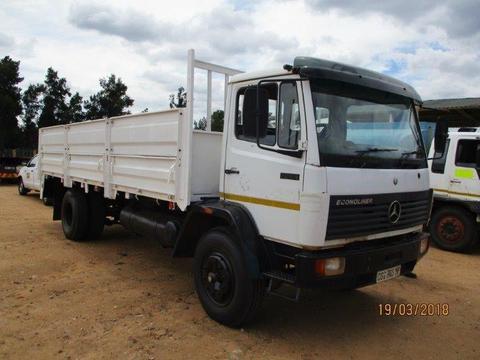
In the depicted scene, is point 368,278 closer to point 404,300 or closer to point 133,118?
point 404,300

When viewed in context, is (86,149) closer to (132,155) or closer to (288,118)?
(132,155)

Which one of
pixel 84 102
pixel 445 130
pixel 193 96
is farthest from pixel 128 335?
pixel 84 102

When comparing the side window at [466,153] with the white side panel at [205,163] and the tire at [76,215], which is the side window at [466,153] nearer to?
the white side panel at [205,163]

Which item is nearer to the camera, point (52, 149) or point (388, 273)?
point (388, 273)

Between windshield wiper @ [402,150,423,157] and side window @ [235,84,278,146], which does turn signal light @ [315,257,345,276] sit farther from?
windshield wiper @ [402,150,423,157]

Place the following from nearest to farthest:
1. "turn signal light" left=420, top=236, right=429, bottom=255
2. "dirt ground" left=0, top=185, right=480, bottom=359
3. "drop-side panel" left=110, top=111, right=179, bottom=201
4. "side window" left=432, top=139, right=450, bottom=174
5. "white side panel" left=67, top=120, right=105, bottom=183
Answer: "dirt ground" left=0, top=185, right=480, bottom=359 < "turn signal light" left=420, top=236, right=429, bottom=255 < "drop-side panel" left=110, top=111, right=179, bottom=201 < "white side panel" left=67, top=120, right=105, bottom=183 < "side window" left=432, top=139, right=450, bottom=174

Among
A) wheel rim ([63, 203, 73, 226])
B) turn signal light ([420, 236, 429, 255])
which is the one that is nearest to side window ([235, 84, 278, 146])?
turn signal light ([420, 236, 429, 255])

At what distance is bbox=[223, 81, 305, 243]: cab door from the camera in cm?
374

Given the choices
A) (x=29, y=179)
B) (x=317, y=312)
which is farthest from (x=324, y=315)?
(x=29, y=179)

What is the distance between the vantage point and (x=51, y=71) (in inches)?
1201

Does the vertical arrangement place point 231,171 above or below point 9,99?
below

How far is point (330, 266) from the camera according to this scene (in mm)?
3662

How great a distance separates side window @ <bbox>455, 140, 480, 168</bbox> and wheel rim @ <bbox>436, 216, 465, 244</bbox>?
3.42 feet
